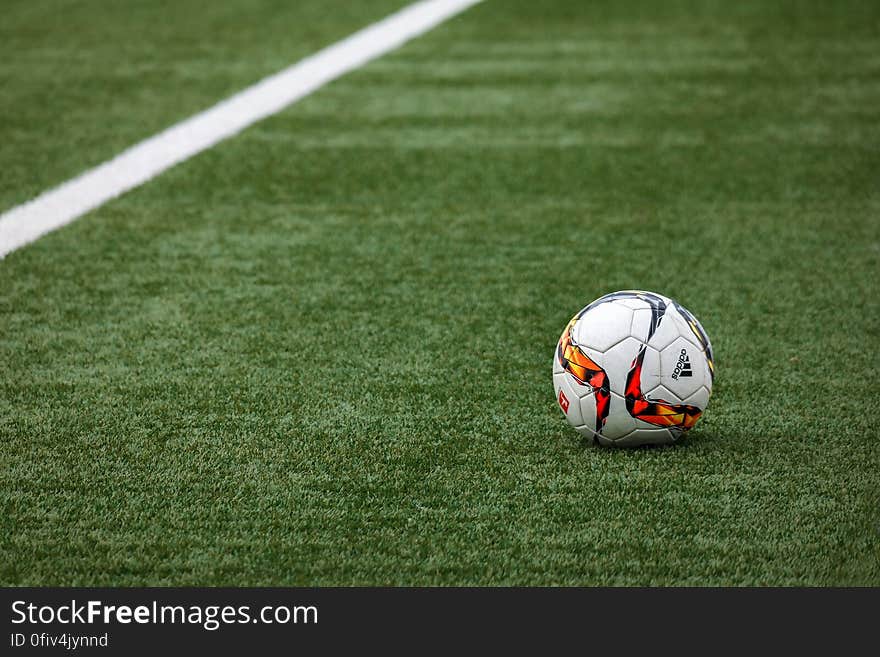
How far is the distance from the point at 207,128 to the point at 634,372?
565 centimetres

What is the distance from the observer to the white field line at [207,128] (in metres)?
7.05

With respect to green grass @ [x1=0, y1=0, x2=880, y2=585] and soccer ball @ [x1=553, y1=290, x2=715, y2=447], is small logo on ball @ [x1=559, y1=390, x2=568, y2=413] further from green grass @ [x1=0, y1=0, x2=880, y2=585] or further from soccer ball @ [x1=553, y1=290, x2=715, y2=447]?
green grass @ [x1=0, y1=0, x2=880, y2=585]

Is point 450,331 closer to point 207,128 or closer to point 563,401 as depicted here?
point 563,401

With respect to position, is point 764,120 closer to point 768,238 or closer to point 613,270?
point 768,238

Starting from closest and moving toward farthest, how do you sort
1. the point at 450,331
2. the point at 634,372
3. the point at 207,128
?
the point at 634,372, the point at 450,331, the point at 207,128

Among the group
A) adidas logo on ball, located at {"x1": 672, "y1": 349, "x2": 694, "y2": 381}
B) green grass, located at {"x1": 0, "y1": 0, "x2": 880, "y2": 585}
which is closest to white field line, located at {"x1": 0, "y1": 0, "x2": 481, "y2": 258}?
green grass, located at {"x1": 0, "y1": 0, "x2": 880, "y2": 585}

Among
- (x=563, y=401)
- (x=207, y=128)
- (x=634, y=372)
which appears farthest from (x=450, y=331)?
(x=207, y=128)

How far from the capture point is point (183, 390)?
4793 millimetres

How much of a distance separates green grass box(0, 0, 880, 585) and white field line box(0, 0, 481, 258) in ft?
0.66

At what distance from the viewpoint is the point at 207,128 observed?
876cm

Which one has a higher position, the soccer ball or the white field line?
the white field line

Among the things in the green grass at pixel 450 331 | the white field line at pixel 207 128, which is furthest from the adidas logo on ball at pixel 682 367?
the white field line at pixel 207 128

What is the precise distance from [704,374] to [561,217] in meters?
3.10

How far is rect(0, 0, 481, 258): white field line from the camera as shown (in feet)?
23.1
